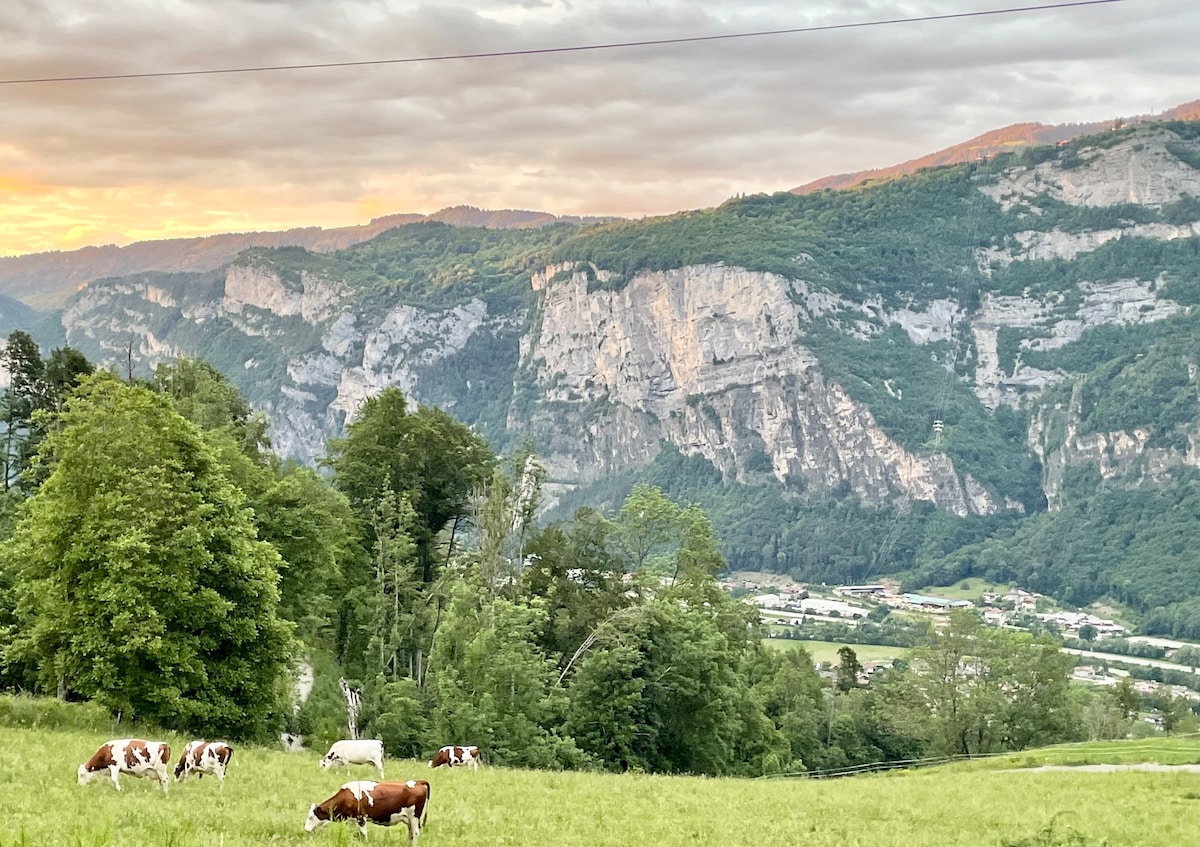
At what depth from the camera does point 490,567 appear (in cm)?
5325

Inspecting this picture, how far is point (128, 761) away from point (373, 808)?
214 inches

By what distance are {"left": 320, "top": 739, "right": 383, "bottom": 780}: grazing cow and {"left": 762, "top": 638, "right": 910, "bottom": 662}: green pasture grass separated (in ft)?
446

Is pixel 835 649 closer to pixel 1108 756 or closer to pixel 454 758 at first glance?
pixel 1108 756

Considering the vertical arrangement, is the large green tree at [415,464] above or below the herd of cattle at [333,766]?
above

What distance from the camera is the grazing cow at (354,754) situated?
2505cm

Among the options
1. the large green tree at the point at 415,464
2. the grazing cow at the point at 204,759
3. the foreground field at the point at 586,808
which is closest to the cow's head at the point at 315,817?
the foreground field at the point at 586,808

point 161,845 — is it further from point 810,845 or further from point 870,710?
point 870,710

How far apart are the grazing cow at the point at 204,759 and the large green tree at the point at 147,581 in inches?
323

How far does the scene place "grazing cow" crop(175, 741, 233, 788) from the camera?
21.4m

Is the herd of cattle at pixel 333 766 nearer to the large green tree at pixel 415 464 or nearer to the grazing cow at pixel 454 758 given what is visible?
the grazing cow at pixel 454 758

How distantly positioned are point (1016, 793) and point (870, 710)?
216 ft

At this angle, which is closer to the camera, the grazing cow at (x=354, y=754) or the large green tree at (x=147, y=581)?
the grazing cow at (x=354, y=754)

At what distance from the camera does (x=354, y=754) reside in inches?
991

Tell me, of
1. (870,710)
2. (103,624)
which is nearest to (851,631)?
(870,710)
